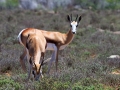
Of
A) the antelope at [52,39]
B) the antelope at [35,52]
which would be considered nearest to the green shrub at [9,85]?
the antelope at [35,52]

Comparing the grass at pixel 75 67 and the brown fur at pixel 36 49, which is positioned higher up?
the brown fur at pixel 36 49

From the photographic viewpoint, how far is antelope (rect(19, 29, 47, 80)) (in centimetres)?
823

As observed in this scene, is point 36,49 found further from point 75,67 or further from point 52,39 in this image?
point 75,67

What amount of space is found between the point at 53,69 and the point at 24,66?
1001 mm

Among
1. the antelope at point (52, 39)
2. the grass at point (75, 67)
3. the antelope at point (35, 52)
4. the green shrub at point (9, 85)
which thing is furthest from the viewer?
the antelope at point (52, 39)

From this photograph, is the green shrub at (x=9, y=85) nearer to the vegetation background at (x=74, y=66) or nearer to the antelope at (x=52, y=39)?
the vegetation background at (x=74, y=66)

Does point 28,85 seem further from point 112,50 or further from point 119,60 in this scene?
point 112,50

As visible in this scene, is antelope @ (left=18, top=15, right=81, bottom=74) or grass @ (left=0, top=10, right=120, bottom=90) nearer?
grass @ (left=0, top=10, right=120, bottom=90)

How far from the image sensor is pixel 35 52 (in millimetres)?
8844

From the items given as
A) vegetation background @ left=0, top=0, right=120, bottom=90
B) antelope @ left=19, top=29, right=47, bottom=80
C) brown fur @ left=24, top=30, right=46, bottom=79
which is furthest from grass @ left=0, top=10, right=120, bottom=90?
brown fur @ left=24, top=30, right=46, bottom=79

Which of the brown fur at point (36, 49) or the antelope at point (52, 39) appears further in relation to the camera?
the antelope at point (52, 39)

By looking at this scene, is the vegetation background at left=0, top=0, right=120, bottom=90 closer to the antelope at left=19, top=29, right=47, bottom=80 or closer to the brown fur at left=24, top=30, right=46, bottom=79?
the antelope at left=19, top=29, right=47, bottom=80

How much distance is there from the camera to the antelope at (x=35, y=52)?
8.23 metres

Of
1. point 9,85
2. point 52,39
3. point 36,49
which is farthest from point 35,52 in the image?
point 52,39
